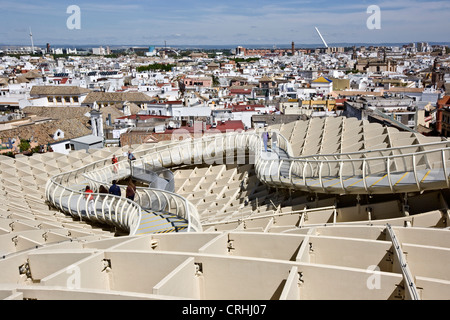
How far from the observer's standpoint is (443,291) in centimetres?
726

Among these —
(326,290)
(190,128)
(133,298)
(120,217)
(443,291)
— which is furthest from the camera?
(190,128)

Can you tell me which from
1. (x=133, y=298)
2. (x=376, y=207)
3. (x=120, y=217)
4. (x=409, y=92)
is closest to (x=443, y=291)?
(x=133, y=298)

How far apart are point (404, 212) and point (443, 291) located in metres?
5.35

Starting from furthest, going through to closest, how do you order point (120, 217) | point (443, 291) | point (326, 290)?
point (120, 217) < point (326, 290) < point (443, 291)

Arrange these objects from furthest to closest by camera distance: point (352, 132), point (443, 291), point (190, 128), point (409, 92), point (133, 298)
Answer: point (409, 92)
point (190, 128)
point (352, 132)
point (443, 291)
point (133, 298)

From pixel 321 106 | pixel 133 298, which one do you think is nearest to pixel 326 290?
pixel 133 298

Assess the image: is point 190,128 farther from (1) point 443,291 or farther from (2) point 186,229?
(1) point 443,291

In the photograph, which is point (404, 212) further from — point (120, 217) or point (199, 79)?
point (199, 79)

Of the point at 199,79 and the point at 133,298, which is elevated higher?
the point at 199,79

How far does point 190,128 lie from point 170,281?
3322cm

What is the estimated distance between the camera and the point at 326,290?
7750mm

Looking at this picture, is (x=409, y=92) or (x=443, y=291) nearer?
(x=443, y=291)

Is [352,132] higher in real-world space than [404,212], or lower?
higher

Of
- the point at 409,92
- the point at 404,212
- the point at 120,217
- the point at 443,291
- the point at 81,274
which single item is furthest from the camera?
the point at 409,92
